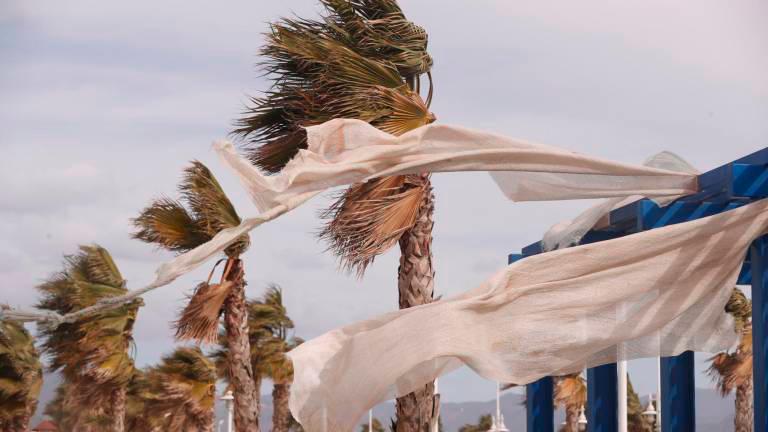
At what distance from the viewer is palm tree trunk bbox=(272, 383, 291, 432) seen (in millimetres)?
32884

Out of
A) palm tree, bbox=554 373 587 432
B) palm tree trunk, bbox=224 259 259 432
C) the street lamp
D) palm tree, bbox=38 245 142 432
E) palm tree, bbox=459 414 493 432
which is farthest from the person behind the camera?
palm tree, bbox=459 414 493 432

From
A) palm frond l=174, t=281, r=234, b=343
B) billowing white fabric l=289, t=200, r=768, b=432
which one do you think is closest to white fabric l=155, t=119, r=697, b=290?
billowing white fabric l=289, t=200, r=768, b=432

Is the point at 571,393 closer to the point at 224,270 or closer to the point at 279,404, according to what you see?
the point at 279,404

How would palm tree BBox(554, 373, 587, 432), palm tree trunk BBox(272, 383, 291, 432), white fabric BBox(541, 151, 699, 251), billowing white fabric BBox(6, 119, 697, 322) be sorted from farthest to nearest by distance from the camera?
1. palm tree BBox(554, 373, 587, 432)
2. palm tree trunk BBox(272, 383, 291, 432)
3. white fabric BBox(541, 151, 699, 251)
4. billowing white fabric BBox(6, 119, 697, 322)

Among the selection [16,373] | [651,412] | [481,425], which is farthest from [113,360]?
[481,425]

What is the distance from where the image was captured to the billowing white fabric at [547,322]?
16.3 feet

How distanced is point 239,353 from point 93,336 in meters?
6.37

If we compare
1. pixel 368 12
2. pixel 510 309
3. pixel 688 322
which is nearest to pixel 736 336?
pixel 688 322

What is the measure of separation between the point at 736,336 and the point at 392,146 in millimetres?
2496

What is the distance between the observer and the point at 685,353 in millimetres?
7707

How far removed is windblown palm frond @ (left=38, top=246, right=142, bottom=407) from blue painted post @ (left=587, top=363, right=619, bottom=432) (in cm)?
1564

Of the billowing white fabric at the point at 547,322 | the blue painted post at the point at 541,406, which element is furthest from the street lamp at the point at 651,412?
the billowing white fabric at the point at 547,322

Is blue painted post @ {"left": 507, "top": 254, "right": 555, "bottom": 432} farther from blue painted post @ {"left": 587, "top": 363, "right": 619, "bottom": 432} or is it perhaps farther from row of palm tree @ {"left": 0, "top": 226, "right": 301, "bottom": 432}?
row of palm tree @ {"left": 0, "top": 226, "right": 301, "bottom": 432}

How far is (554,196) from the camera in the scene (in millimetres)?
6207
